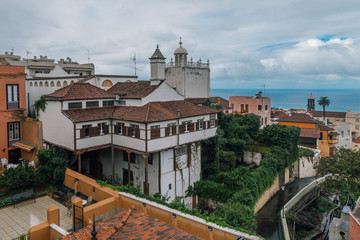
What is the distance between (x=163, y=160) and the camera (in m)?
23.2

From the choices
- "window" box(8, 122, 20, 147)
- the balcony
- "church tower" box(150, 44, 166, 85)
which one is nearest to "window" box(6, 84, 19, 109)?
the balcony

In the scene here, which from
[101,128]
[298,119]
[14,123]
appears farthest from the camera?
[298,119]

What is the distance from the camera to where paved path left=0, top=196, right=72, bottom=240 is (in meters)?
13.4

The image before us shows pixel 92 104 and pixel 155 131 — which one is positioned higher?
pixel 92 104

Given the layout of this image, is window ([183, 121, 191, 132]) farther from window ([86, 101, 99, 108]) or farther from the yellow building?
the yellow building

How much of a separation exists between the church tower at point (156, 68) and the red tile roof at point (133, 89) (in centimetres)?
85

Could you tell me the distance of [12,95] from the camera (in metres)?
23.5

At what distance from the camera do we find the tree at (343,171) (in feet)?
84.9

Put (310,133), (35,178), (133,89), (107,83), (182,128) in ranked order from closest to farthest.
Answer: (35,178)
(182,128)
(133,89)
(107,83)
(310,133)

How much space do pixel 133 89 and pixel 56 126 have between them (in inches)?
301

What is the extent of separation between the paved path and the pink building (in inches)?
1443

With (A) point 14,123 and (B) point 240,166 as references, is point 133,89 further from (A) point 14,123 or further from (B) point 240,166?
(B) point 240,166

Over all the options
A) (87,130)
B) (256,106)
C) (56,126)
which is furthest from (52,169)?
(256,106)

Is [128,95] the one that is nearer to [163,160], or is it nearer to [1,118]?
[163,160]
